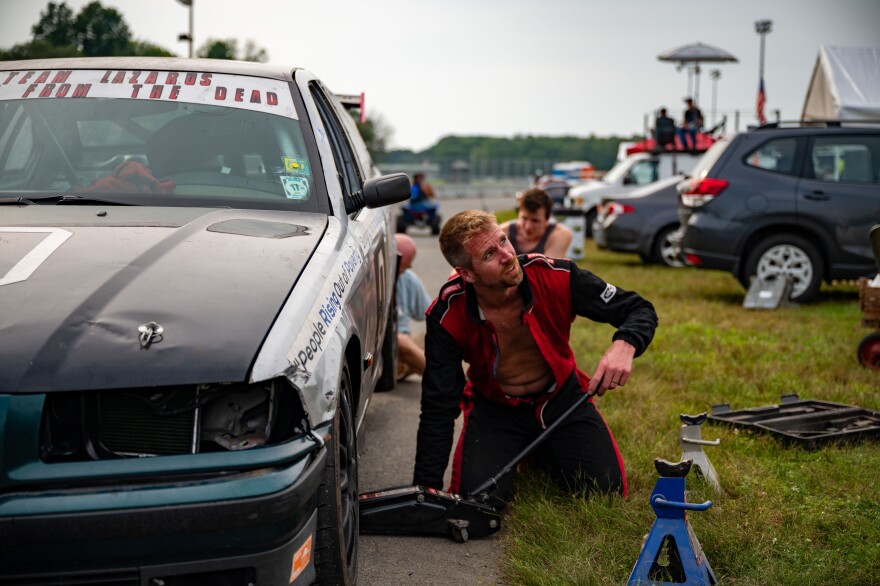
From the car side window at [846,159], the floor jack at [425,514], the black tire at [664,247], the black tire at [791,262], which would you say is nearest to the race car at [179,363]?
the floor jack at [425,514]

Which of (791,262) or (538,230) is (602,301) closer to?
(538,230)

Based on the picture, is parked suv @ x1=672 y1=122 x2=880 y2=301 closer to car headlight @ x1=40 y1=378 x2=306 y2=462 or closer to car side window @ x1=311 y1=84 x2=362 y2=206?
car side window @ x1=311 y1=84 x2=362 y2=206

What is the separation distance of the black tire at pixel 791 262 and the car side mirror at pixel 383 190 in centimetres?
771

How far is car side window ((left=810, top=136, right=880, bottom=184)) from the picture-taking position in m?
11.2

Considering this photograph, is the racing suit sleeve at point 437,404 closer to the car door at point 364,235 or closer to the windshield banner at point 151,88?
the car door at point 364,235

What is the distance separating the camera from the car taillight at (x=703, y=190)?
11.3 m

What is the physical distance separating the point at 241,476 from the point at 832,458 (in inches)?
133

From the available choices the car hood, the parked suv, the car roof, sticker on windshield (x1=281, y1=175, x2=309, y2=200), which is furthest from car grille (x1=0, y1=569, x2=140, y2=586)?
the parked suv

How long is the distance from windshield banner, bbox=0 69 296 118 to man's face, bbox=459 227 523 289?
3.05 ft

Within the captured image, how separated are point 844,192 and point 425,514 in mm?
8356

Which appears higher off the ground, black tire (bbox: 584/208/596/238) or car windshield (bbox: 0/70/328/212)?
car windshield (bbox: 0/70/328/212)

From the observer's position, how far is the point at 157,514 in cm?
241

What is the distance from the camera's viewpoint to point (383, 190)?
14.3ft

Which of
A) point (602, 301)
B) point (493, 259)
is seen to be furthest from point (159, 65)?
point (602, 301)
